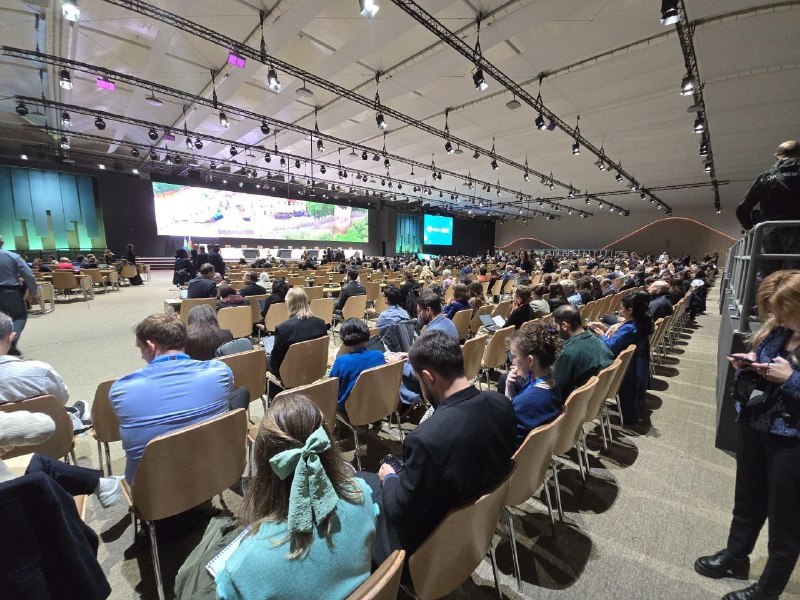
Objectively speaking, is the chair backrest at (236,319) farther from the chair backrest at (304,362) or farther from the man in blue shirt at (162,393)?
the man in blue shirt at (162,393)

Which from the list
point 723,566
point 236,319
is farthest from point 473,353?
point 236,319

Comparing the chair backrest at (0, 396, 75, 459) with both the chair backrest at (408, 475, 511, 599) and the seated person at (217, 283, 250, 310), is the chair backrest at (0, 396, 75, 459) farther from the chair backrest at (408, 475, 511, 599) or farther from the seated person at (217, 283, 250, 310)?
the seated person at (217, 283, 250, 310)

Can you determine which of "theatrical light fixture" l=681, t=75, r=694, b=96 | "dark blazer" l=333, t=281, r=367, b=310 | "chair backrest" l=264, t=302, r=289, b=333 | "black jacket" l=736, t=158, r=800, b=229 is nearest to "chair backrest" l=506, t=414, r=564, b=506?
"black jacket" l=736, t=158, r=800, b=229

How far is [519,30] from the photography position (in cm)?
530

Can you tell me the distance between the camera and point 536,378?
192 centimetres

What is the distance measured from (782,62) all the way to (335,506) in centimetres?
1025

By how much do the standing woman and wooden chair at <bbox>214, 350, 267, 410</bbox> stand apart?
288cm

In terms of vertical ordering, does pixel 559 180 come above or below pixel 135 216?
above

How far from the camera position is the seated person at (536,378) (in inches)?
70.7

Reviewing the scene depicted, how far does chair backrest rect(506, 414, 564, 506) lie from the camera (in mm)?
1473

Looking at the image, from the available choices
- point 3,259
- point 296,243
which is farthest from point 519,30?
point 296,243

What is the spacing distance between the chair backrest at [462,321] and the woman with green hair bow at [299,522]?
3530mm

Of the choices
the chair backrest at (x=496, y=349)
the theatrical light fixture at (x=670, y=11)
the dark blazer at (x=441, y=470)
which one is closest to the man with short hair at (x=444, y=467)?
the dark blazer at (x=441, y=470)

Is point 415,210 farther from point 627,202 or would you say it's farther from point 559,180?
point 627,202
